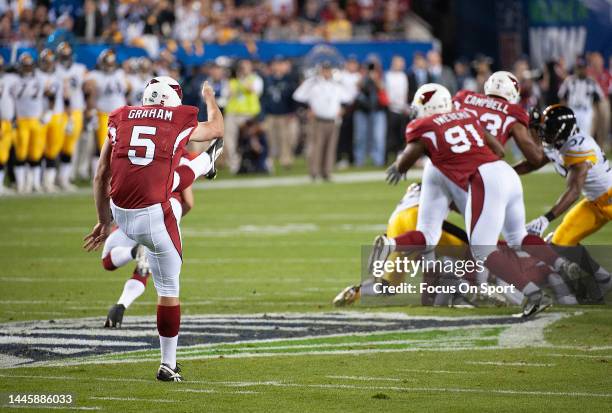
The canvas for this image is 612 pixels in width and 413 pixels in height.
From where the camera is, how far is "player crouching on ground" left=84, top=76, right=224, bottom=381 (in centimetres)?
685

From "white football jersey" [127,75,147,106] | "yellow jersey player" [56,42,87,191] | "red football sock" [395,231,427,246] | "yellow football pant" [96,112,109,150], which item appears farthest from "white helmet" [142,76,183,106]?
"white football jersey" [127,75,147,106]

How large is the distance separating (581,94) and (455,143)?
1456 cm

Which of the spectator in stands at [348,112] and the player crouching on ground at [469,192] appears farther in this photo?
the spectator in stands at [348,112]

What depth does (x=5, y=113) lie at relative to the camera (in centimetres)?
1795

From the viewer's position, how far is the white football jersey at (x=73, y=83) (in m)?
19.0

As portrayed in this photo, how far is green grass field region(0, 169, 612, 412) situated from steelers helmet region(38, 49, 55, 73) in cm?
511

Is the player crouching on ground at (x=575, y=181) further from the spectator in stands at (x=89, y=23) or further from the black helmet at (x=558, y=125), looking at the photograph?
the spectator in stands at (x=89, y=23)

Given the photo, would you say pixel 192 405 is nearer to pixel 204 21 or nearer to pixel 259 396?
pixel 259 396

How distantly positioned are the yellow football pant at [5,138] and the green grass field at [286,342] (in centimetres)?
482

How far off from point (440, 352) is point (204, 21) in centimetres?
1999

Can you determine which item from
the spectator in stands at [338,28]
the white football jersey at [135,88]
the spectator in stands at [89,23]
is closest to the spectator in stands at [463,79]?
the spectator in stands at [338,28]

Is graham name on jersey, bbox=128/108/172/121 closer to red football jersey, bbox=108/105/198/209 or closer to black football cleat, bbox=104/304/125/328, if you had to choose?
red football jersey, bbox=108/105/198/209

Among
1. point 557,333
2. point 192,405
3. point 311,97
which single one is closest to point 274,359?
point 192,405

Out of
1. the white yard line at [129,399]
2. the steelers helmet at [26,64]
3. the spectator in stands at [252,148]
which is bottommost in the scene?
the spectator in stands at [252,148]
